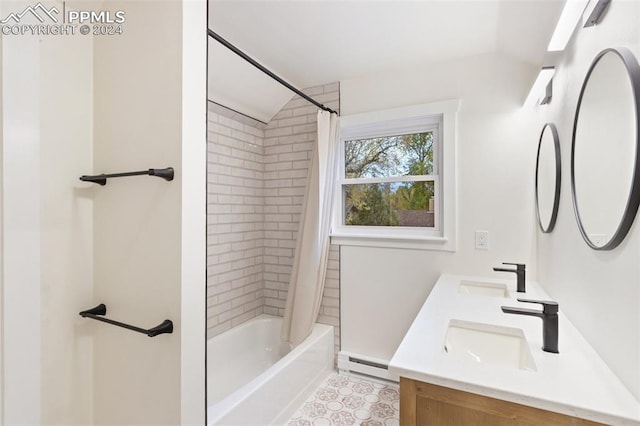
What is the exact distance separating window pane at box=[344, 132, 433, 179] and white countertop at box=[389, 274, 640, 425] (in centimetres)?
136

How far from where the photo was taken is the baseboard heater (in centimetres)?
232

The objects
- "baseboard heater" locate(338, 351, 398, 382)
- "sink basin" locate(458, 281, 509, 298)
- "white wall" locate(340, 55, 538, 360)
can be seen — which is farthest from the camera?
"baseboard heater" locate(338, 351, 398, 382)

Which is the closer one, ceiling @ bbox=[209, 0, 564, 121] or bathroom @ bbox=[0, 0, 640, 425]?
bathroom @ bbox=[0, 0, 640, 425]

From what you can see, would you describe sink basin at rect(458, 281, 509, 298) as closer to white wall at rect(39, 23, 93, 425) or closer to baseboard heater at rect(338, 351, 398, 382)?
baseboard heater at rect(338, 351, 398, 382)

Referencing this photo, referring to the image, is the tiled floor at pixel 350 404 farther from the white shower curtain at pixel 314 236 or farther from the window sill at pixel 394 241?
the window sill at pixel 394 241

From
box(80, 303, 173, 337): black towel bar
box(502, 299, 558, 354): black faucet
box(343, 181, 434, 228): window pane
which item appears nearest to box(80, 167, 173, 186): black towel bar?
box(80, 303, 173, 337): black towel bar

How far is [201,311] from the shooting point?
118 cm

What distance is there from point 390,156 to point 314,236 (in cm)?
87

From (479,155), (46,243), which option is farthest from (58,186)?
(479,155)

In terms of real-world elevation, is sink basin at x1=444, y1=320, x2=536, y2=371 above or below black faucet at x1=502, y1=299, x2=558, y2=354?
below

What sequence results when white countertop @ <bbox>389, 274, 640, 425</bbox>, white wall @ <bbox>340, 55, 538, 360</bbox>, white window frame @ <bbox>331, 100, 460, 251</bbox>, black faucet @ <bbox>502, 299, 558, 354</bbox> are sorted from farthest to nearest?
white window frame @ <bbox>331, 100, 460, 251</bbox>
white wall @ <bbox>340, 55, 538, 360</bbox>
black faucet @ <bbox>502, 299, 558, 354</bbox>
white countertop @ <bbox>389, 274, 640, 425</bbox>

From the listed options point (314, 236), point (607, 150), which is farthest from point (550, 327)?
point (314, 236)

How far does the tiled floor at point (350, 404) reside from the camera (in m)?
1.88

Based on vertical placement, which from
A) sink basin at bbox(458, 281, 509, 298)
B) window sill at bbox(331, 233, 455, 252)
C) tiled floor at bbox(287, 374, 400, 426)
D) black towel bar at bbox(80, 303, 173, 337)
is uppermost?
window sill at bbox(331, 233, 455, 252)
